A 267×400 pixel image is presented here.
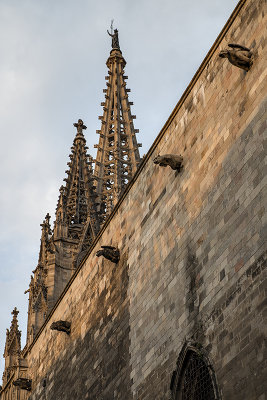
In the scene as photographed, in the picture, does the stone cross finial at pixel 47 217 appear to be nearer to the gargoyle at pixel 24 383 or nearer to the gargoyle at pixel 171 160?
the gargoyle at pixel 24 383

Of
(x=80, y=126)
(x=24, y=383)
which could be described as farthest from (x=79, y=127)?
(x=24, y=383)

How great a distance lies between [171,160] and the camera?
1506 cm

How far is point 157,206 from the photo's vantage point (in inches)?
632

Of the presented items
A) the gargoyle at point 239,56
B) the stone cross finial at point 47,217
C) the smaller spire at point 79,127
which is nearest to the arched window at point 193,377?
the gargoyle at point 239,56

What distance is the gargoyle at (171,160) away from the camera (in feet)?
49.3

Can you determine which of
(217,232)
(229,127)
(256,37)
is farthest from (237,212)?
(256,37)

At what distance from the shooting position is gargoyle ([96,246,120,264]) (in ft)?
58.4

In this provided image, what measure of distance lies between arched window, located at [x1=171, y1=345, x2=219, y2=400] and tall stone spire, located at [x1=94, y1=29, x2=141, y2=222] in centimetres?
2716

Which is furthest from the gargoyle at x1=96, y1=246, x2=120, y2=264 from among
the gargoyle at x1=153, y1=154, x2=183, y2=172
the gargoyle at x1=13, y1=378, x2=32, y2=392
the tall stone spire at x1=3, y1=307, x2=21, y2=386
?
the tall stone spire at x1=3, y1=307, x2=21, y2=386

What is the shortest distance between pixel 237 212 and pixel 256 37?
2977mm

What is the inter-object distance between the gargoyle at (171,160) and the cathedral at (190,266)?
0.02 meters

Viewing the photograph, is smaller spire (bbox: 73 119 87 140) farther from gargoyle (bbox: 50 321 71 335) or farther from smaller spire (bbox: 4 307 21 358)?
gargoyle (bbox: 50 321 71 335)

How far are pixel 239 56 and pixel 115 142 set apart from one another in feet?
106

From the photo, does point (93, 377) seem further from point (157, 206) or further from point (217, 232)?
point (217, 232)
